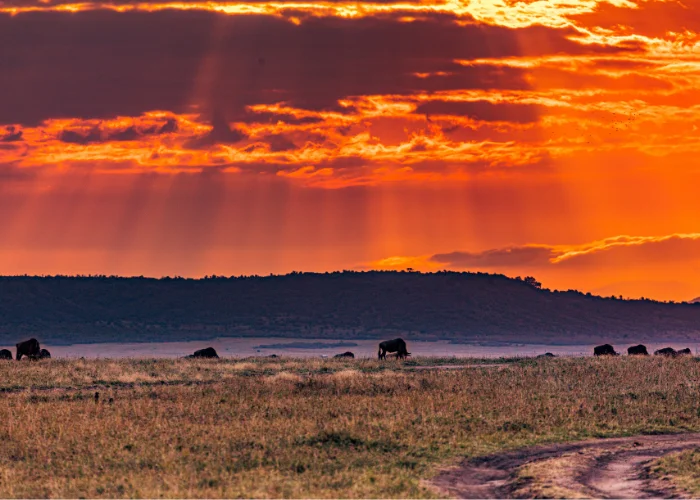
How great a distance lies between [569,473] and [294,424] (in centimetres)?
881

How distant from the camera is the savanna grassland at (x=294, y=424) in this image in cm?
2169

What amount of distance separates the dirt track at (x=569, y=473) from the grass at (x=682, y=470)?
0.77 feet

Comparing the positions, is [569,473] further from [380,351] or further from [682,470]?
[380,351]

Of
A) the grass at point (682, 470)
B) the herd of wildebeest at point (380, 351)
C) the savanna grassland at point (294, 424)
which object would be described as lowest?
the grass at point (682, 470)

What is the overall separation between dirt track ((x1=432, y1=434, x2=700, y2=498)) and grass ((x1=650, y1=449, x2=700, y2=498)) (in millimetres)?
236

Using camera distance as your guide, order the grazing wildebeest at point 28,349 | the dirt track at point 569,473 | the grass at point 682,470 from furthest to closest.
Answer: the grazing wildebeest at point 28,349 < the grass at point 682,470 < the dirt track at point 569,473

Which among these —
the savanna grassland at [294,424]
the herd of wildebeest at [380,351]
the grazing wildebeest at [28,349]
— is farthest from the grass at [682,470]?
the grazing wildebeest at [28,349]

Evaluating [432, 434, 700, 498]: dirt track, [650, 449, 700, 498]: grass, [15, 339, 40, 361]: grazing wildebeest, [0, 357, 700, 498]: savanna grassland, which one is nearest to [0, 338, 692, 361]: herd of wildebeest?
[15, 339, 40, 361]: grazing wildebeest

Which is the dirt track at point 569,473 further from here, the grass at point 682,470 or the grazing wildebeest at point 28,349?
the grazing wildebeest at point 28,349

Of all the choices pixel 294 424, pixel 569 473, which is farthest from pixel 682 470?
pixel 294 424

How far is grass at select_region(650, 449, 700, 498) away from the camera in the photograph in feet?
Answer: 68.8

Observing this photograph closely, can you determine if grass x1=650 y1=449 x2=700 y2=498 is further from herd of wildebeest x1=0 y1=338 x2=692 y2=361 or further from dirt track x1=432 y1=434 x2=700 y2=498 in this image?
herd of wildebeest x1=0 y1=338 x2=692 y2=361

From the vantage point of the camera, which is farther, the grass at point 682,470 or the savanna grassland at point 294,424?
the savanna grassland at point 294,424

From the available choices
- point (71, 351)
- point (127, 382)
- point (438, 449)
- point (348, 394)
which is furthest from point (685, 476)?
point (71, 351)
